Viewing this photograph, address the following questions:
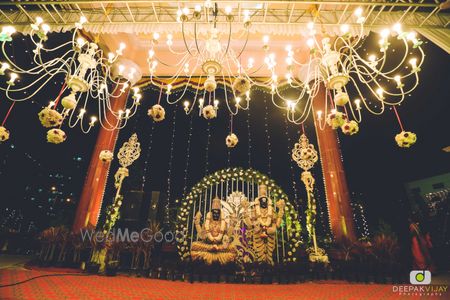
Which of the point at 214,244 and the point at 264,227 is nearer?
the point at 214,244

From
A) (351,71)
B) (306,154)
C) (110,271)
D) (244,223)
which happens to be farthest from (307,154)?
(110,271)

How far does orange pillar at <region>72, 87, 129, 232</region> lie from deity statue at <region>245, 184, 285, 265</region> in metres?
4.31

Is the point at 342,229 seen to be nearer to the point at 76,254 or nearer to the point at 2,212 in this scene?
the point at 76,254

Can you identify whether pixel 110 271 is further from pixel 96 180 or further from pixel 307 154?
pixel 307 154

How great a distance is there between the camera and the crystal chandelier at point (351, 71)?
9.84 ft

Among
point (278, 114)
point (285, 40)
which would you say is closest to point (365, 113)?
point (278, 114)

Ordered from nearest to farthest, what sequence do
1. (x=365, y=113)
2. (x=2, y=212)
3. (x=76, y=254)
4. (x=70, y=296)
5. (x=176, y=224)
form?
(x=70, y=296), (x=76, y=254), (x=176, y=224), (x=365, y=113), (x=2, y=212)

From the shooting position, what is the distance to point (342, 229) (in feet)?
18.9

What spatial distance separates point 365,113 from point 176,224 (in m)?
7.19

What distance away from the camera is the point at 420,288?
11.3ft

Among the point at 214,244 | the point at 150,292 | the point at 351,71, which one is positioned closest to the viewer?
the point at 150,292

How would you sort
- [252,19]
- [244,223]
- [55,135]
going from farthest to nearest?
[244,223] → [252,19] → [55,135]

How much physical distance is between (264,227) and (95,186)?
16.2ft

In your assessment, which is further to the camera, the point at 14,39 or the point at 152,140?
the point at 152,140
